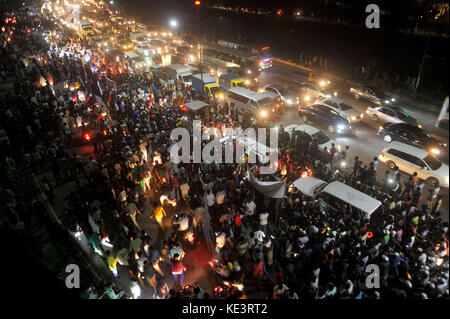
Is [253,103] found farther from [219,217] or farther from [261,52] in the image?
[261,52]

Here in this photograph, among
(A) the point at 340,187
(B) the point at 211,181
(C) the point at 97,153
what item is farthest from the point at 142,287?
(C) the point at 97,153

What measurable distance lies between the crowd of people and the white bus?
203 cm

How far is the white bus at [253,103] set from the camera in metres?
17.4

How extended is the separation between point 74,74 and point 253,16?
107ft

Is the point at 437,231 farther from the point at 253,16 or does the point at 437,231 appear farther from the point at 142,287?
the point at 253,16

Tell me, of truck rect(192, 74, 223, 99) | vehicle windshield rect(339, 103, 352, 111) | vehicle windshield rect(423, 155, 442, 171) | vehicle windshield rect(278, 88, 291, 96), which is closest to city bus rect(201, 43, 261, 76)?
truck rect(192, 74, 223, 99)

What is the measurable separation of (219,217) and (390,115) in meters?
12.9

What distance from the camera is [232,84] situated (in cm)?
2014

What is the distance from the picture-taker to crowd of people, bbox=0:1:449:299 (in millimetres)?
7117

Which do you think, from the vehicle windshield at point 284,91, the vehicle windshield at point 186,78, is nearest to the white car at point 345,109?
the vehicle windshield at point 284,91

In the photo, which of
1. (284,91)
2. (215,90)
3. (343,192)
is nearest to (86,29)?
(215,90)

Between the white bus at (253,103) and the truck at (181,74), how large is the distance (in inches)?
221

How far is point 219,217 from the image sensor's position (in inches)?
382

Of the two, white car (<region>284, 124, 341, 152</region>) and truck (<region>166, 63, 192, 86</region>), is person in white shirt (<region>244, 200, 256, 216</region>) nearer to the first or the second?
white car (<region>284, 124, 341, 152</region>)
